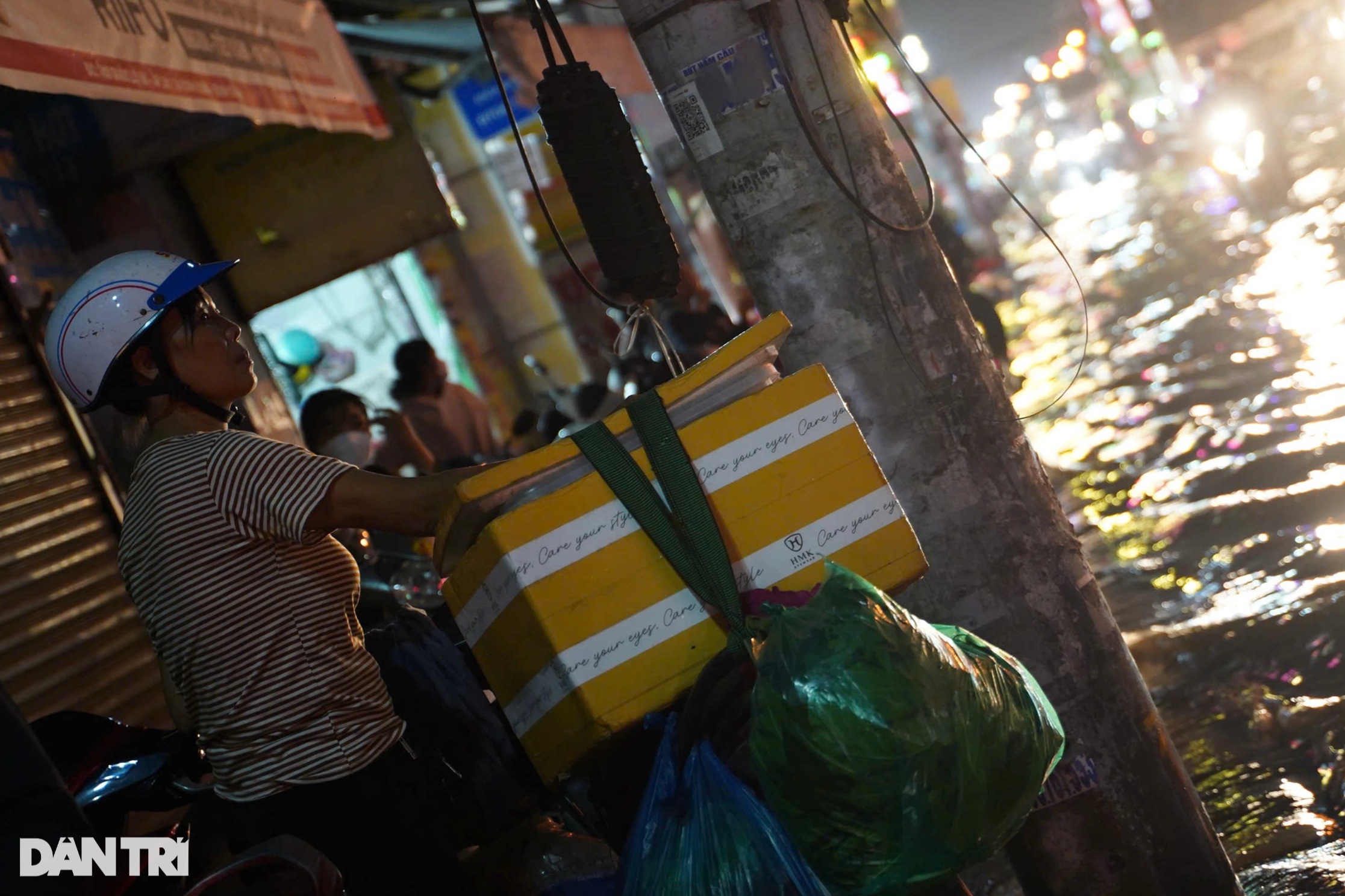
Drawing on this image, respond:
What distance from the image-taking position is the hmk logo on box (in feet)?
5.57

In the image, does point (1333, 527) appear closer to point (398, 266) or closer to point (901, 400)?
point (901, 400)

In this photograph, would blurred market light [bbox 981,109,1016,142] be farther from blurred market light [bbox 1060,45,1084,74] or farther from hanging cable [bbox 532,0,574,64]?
hanging cable [bbox 532,0,574,64]

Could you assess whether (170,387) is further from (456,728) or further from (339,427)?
(339,427)

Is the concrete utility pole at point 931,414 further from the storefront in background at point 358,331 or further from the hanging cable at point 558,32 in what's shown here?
the storefront in background at point 358,331

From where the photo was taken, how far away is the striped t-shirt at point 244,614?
247cm

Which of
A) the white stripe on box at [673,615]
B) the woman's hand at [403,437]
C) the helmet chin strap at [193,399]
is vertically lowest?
the white stripe on box at [673,615]

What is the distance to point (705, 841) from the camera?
220cm

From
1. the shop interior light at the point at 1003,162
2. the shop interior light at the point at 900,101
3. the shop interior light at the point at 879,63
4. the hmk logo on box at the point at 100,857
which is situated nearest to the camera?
the hmk logo on box at the point at 100,857

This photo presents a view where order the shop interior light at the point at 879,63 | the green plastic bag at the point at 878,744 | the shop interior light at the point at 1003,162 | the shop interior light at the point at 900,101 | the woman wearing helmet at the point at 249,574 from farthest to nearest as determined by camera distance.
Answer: the shop interior light at the point at 1003,162 < the shop interior light at the point at 900,101 < the shop interior light at the point at 879,63 < the woman wearing helmet at the point at 249,574 < the green plastic bag at the point at 878,744

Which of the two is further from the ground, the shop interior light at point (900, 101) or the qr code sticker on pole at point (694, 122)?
the shop interior light at point (900, 101)

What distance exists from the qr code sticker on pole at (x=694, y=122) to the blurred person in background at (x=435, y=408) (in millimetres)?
4690

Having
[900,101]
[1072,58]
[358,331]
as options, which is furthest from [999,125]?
[358,331]

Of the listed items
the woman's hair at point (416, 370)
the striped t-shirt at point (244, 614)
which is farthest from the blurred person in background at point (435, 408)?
the striped t-shirt at point (244, 614)

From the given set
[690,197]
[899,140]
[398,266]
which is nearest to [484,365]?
[398,266]
